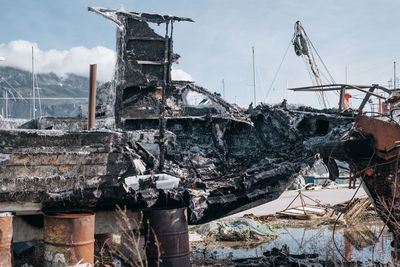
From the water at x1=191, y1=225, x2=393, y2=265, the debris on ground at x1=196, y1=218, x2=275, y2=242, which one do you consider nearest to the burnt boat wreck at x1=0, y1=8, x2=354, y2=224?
the water at x1=191, y1=225, x2=393, y2=265

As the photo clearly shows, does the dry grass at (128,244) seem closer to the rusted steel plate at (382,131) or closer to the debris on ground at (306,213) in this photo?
the rusted steel plate at (382,131)

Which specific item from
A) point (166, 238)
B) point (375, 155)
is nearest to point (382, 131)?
point (375, 155)

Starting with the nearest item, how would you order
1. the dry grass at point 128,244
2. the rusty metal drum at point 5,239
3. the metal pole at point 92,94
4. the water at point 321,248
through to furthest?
the rusty metal drum at point 5,239
the dry grass at point 128,244
the metal pole at point 92,94
the water at point 321,248

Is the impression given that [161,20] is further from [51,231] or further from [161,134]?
[51,231]

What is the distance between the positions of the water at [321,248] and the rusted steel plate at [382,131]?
1458 millimetres

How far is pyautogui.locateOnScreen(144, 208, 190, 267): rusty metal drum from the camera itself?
555 centimetres

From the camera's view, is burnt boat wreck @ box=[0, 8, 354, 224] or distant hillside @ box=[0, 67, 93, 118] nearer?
burnt boat wreck @ box=[0, 8, 354, 224]

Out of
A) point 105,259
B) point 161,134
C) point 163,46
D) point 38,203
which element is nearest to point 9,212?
point 38,203

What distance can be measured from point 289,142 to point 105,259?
4.18 meters

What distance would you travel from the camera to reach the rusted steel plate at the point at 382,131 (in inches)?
225

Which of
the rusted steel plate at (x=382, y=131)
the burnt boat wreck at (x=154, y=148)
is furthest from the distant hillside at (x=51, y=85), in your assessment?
the rusted steel plate at (x=382, y=131)

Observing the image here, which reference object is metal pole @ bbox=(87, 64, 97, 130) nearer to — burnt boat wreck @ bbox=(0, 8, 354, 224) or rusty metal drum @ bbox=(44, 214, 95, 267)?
burnt boat wreck @ bbox=(0, 8, 354, 224)

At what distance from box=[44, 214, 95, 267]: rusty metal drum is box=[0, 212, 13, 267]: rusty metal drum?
412 mm

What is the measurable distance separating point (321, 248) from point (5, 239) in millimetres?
5443
